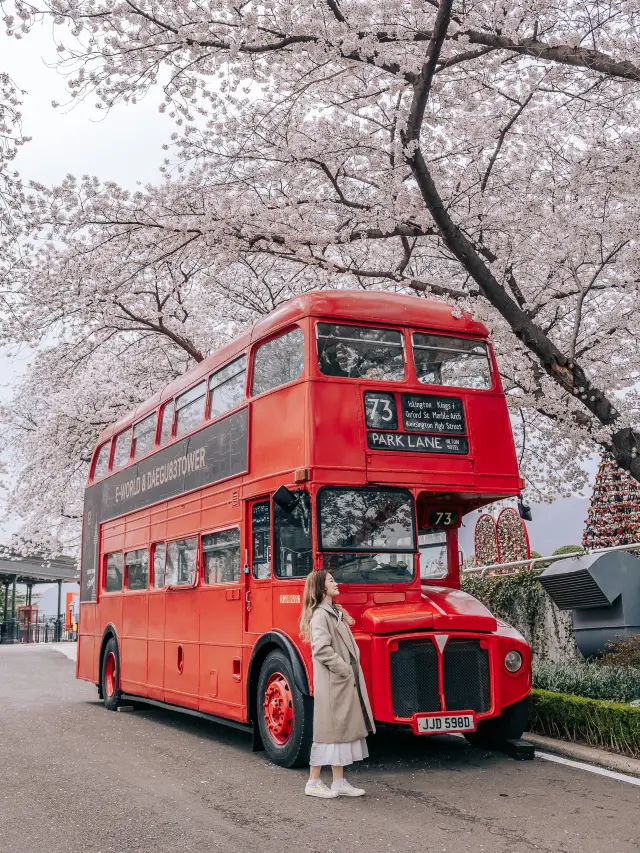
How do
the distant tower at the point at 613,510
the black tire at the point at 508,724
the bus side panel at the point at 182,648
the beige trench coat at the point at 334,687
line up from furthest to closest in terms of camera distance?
1. the distant tower at the point at 613,510
2. the bus side panel at the point at 182,648
3. the black tire at the point at 508,724
4. the beige trench coat at the point at 334,687

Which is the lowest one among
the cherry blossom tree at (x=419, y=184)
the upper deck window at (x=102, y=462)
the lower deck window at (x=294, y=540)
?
the lower deck window at (x=294, y=540)

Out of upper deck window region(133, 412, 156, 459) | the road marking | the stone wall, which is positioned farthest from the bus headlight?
upper deck window region(133, 412, 156, 459)

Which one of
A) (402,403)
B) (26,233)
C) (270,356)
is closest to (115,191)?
(26,233)

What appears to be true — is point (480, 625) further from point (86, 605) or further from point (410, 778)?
point (86, 605)

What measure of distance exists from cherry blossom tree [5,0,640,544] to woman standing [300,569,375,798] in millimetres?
4842

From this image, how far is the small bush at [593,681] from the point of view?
358 inches

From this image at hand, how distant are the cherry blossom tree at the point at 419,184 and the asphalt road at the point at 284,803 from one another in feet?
15.5

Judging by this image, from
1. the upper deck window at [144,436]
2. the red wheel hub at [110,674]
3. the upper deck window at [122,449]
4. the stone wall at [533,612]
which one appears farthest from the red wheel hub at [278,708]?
the red wheel hub at [110,674]

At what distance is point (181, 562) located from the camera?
11.2 meters

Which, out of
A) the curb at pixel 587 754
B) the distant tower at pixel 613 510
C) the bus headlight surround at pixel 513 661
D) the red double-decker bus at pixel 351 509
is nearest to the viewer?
the curb at pixel 587 754

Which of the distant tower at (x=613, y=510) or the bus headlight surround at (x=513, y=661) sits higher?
the distant tower at (x=613, y=510)

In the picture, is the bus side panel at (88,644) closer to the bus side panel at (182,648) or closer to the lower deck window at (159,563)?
the lower deck window at (159,563)

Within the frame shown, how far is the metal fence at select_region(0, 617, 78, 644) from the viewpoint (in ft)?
140

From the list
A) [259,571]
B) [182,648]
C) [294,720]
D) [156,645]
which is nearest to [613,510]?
[156,645]
